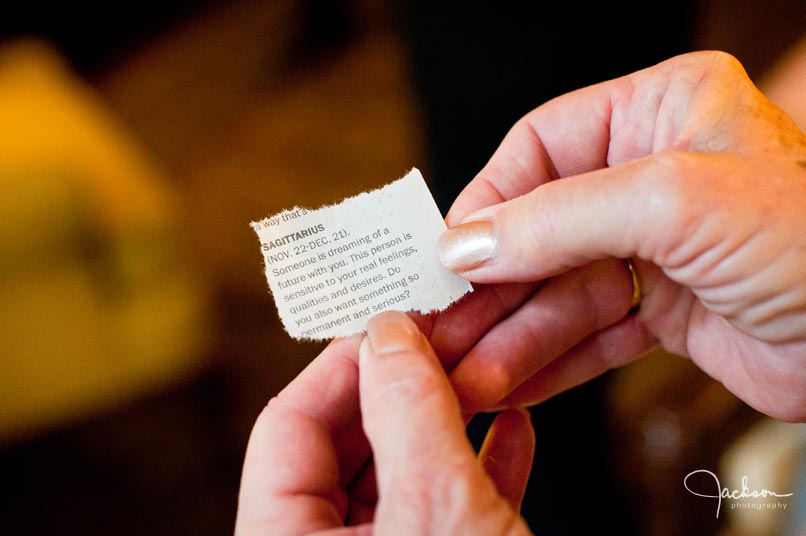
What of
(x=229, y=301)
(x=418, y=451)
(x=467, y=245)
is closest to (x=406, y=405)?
(x=418, y=451)

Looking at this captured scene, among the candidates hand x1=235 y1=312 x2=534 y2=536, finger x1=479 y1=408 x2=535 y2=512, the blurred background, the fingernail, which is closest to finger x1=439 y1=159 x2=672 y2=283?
the fingernail

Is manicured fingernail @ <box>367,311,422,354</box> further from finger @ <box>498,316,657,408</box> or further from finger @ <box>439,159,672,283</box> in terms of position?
finger @ <box>498,316,657,408</box>

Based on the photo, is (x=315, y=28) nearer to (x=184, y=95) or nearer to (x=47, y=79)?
(x=184, y=95)

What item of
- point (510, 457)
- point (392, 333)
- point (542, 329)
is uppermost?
point (392, 333)

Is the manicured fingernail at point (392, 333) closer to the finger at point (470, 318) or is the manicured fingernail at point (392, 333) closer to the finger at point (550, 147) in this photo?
the finger at point (470, 318)

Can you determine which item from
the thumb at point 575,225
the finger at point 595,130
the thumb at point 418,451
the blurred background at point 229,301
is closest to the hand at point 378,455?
the thumb at point 418,451

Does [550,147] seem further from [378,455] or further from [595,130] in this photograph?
[378,455]
